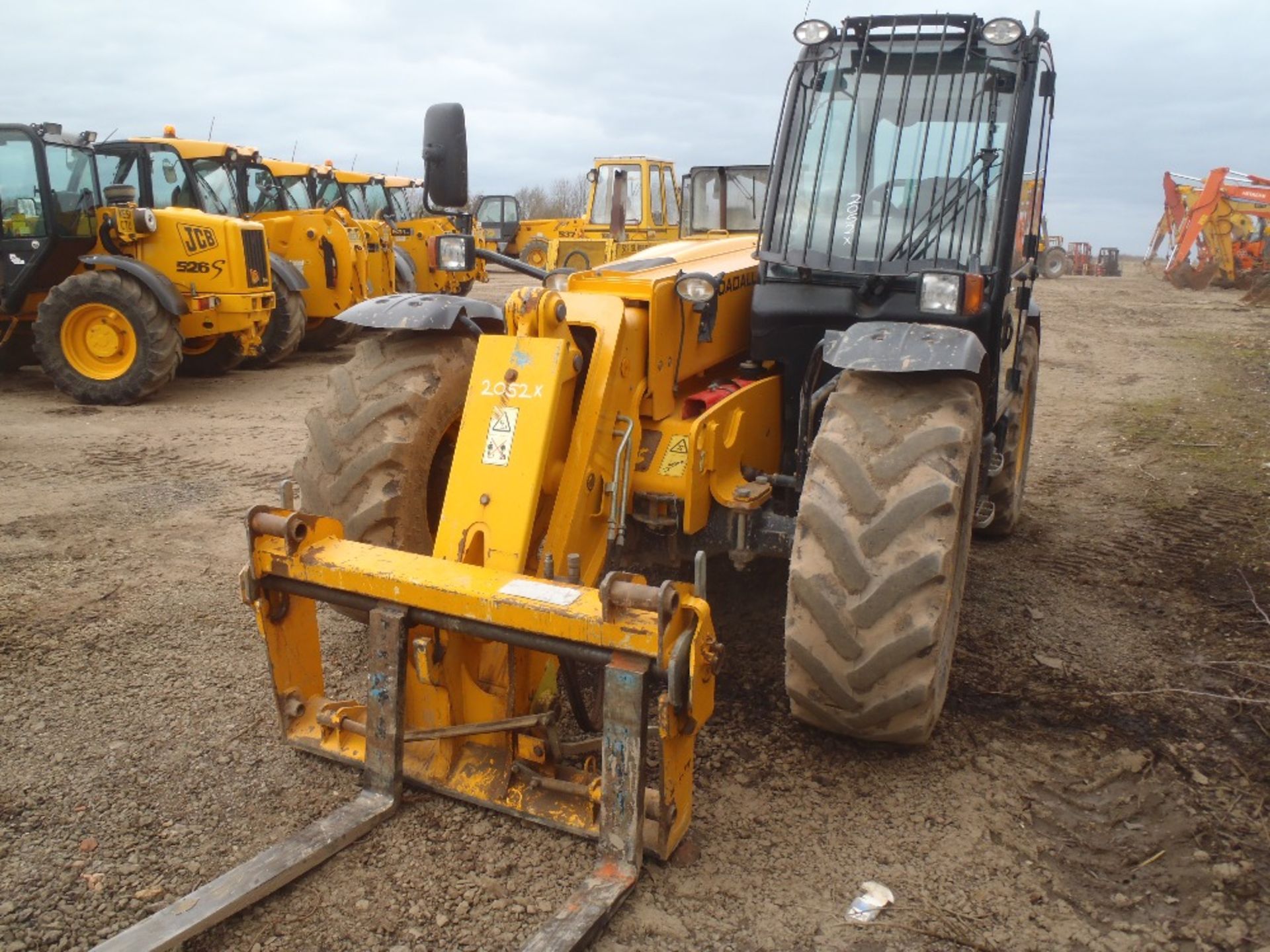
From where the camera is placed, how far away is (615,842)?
2.76m

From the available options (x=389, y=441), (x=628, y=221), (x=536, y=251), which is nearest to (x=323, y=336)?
(x=628, y=221)

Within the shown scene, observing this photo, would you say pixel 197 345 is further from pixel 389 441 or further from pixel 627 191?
pixel 389 441

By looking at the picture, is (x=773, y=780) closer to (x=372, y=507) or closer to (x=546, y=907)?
(x=546, y=907)

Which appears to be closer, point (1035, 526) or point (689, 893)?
point (689, 893)

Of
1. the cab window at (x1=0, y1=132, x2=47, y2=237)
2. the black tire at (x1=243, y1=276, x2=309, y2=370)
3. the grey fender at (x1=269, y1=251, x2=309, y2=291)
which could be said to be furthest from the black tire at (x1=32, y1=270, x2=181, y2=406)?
the grey fender at (x1=269, y1=251, x2=309, y2=291)

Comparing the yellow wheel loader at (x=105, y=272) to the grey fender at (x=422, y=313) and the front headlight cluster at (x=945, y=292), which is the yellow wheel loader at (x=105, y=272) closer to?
the grey fender at (x=422, y=313)

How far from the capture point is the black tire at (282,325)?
11938mm

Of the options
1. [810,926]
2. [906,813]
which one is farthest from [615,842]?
[906,813]

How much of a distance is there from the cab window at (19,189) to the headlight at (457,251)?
26.6 feet

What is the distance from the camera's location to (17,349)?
36.3 ft

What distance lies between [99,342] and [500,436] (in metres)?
8.26

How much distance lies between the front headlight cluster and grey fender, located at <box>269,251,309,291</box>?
386 inches

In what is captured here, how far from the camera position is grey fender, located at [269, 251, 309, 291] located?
11.9 m

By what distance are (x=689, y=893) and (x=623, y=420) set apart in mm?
1509
